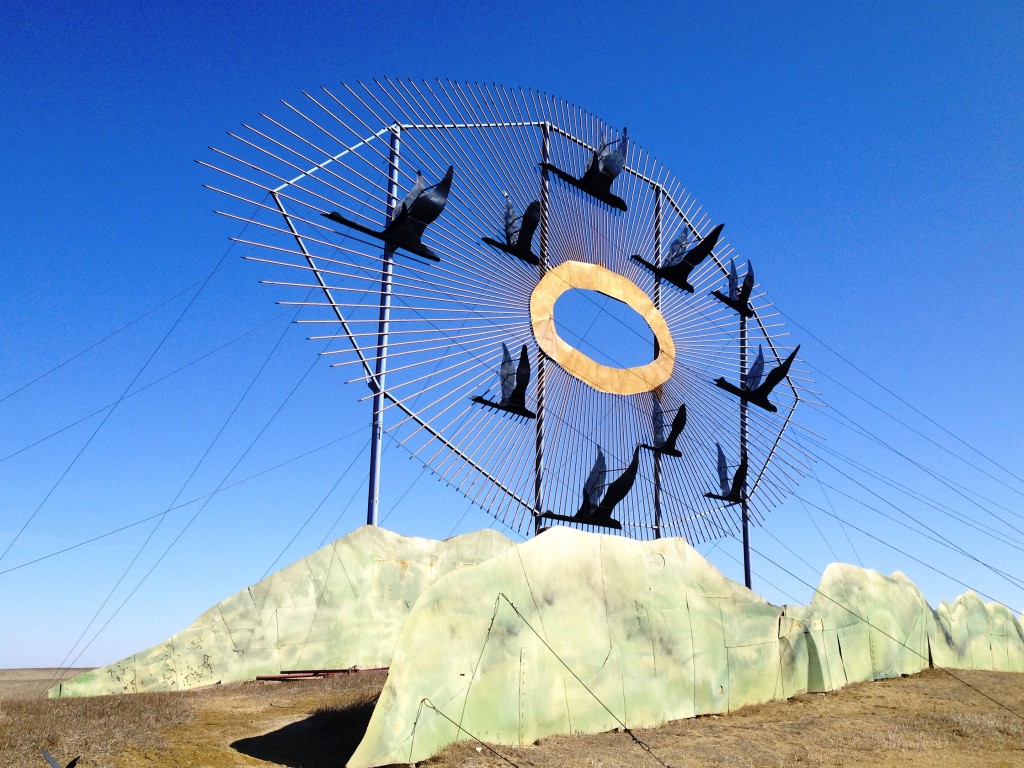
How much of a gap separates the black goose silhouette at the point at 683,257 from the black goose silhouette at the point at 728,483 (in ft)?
10.0

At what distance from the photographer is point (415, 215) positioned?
34.1ft

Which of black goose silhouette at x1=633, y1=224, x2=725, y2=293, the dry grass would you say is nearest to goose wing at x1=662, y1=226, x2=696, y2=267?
black goose silhouette at x1=633, y1=224, x2=725, y2=293

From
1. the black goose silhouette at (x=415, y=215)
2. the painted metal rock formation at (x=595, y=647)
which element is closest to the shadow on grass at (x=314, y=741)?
the painted metal rock formation at (x=595, y=647)

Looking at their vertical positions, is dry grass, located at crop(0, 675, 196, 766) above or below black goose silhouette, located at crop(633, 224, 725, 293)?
below

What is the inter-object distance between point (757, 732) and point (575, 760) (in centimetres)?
293

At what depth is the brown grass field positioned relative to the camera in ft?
26.4

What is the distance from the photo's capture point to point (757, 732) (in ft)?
32.1

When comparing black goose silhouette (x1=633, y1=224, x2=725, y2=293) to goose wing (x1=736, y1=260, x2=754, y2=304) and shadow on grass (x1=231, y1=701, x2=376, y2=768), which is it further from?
shadow on grass (x1=231, y1=701, x2=376, y2=768)

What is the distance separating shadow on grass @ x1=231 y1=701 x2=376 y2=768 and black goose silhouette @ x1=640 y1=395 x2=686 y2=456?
609cm

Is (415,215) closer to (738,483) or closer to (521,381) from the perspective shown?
(521,381)

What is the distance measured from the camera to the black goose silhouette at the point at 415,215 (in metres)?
10.3

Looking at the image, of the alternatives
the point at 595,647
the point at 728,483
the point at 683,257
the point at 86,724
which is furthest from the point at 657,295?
the point at 86,724

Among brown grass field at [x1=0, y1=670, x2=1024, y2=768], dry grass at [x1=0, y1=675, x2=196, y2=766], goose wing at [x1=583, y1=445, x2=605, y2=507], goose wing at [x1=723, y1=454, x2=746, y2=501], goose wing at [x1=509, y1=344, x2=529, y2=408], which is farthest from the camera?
goose wing at [x1=723, y1=454, x2=746, y2=501]

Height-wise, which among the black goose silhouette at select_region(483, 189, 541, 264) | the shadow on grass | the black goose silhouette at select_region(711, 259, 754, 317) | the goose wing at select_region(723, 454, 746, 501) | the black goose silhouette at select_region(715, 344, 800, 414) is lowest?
the shadow on grass
